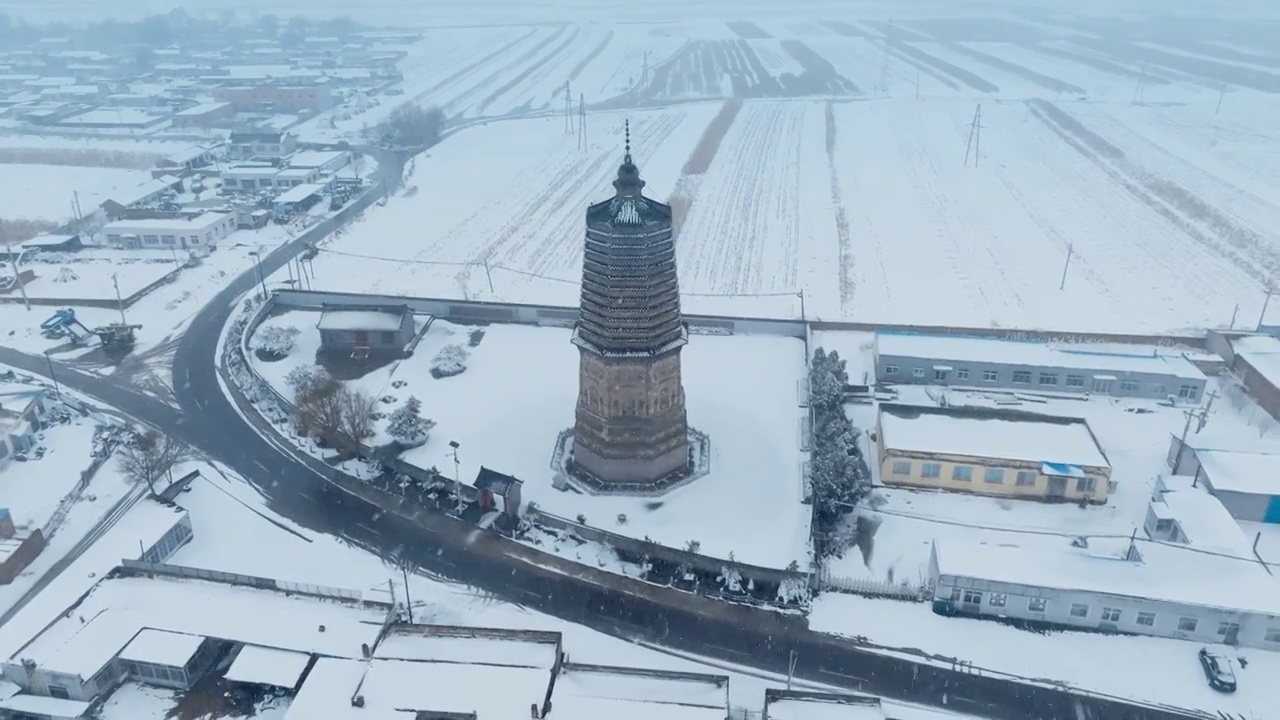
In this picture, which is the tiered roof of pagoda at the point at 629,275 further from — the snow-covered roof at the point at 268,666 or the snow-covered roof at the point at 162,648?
the snow-covered roof at the point at 162,648

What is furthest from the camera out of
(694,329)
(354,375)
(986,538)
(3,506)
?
(694,329)

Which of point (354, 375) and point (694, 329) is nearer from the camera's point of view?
Answer: point (354, 375)

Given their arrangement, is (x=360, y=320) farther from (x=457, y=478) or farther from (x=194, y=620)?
(x=194, y=620)

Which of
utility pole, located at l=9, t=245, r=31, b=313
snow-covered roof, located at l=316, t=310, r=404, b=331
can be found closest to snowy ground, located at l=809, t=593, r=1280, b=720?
snow-covered roof, located at l=316, t=310, r=404, b=331

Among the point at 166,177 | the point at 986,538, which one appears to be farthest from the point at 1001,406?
the point at 166,177

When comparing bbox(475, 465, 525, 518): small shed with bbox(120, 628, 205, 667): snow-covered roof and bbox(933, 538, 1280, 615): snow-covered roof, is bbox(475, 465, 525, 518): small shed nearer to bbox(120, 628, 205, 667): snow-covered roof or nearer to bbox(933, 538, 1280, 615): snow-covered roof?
bbox(120, 628, 205, 667): snow-covered roof

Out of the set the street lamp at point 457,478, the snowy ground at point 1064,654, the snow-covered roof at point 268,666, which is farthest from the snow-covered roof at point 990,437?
the snow-covered roof at point 268,666

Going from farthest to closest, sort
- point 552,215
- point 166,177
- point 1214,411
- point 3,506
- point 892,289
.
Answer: point 166,177, point 552,215, point 892,289, point 1214,411, point 3,506

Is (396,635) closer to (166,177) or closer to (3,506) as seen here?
(3,506)
